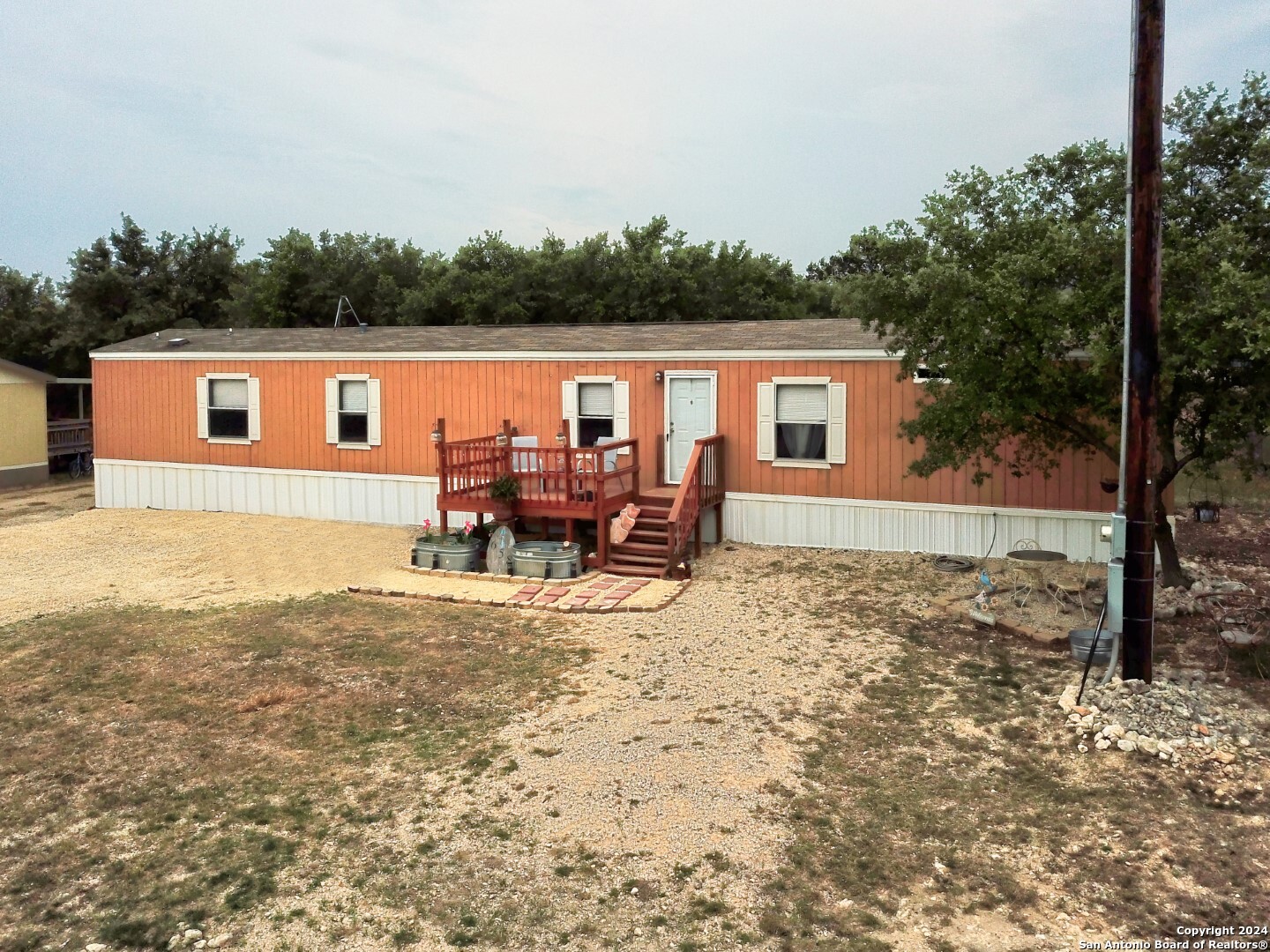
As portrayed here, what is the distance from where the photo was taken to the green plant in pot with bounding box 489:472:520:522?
12.0 meters

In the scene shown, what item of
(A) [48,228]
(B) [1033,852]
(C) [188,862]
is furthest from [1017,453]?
(A) [48,228]

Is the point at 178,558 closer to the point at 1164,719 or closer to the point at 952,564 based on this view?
the point at 952,564

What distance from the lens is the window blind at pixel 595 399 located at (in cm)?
1430

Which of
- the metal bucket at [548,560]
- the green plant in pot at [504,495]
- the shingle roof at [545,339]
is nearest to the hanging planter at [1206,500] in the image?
the shingle roof at [545,339]

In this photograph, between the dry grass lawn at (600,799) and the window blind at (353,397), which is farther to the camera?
the window blind at (353,397)

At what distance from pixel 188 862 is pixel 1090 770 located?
211 inches

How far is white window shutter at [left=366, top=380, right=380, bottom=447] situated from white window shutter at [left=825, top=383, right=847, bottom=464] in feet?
25.4

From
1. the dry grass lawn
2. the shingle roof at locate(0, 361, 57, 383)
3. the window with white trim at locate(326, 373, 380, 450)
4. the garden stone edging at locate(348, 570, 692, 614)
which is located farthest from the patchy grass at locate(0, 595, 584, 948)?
the shingle roof at locate(0, 361, 57, 383)

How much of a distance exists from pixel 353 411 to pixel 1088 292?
39.0 ft

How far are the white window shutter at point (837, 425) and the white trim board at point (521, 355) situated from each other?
465mm

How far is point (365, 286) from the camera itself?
3262cm

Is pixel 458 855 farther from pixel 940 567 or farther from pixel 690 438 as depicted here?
pixel 690 438

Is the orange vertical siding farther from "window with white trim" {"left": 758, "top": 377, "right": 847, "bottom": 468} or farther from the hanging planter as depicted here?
the hanging planter

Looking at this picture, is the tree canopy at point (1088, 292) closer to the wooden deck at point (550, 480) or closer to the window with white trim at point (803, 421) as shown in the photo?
the window with white trim at point (803, 421)
